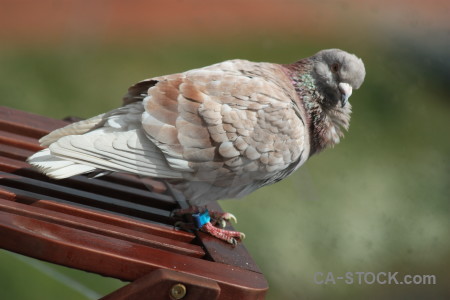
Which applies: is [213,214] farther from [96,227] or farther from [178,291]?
[178,291]

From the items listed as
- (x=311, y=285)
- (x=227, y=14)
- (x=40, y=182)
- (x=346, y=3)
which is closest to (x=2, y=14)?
(x=227, y=14)

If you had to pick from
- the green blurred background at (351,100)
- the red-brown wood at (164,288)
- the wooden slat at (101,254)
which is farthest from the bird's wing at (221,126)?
the green blurred background at (351,100)

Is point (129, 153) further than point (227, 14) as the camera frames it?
No

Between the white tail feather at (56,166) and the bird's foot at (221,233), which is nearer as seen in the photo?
the white tail feather at (56,166)

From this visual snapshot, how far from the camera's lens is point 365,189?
16.9 ft

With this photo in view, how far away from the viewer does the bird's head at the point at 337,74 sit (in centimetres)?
277

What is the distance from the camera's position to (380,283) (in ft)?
16.3

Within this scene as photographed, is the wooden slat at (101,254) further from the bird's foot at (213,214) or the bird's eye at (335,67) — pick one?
the bird's eye at (335,67)

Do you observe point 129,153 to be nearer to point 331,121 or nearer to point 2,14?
point 331,121

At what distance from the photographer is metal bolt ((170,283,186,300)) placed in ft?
6.88

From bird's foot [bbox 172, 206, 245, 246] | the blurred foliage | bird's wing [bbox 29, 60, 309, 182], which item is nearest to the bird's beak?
bird's wing [bbox 29, 60, 309, 182]

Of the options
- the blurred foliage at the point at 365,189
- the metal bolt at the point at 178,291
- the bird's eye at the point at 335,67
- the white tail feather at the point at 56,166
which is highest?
the bird's eye at the point at 335,67

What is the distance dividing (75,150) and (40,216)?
332mm

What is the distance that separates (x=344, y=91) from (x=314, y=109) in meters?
0.16
